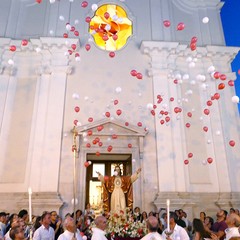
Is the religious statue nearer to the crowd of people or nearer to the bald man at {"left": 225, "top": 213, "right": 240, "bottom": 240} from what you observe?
the crowd of people

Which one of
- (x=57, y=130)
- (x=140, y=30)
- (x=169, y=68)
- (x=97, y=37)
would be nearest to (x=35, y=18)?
(x=97, y=37)

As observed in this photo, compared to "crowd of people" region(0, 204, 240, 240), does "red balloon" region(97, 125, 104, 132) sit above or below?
above

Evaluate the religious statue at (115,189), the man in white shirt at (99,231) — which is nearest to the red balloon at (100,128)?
the religious statue at (115,189)

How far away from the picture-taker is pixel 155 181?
11.0 m

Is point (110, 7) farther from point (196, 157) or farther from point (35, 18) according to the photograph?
point (196, 157)

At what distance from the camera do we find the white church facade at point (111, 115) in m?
10.8

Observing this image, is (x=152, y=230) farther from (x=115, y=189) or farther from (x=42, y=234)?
(x=115, y=189)

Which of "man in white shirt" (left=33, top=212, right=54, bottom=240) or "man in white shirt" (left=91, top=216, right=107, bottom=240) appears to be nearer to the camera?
"man in white shirt" (left=91, top=216, right=107, bottom=240)

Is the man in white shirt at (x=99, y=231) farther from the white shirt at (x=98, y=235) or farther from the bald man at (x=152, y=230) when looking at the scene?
the bald man at (x=152, y=230)

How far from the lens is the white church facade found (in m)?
10.8

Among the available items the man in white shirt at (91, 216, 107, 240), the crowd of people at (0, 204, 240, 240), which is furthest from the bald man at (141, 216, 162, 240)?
the man in white shirt at (91, 216, 107, 240)

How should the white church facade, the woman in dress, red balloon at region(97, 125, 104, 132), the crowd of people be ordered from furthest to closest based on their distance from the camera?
red balloon at region(97, 125, 104, 132) < the white church facade < the woman in dress < the crowd of people

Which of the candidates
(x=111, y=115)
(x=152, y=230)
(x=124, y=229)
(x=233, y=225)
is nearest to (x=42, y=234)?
(x=124, y=229)

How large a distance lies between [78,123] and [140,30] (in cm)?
572
